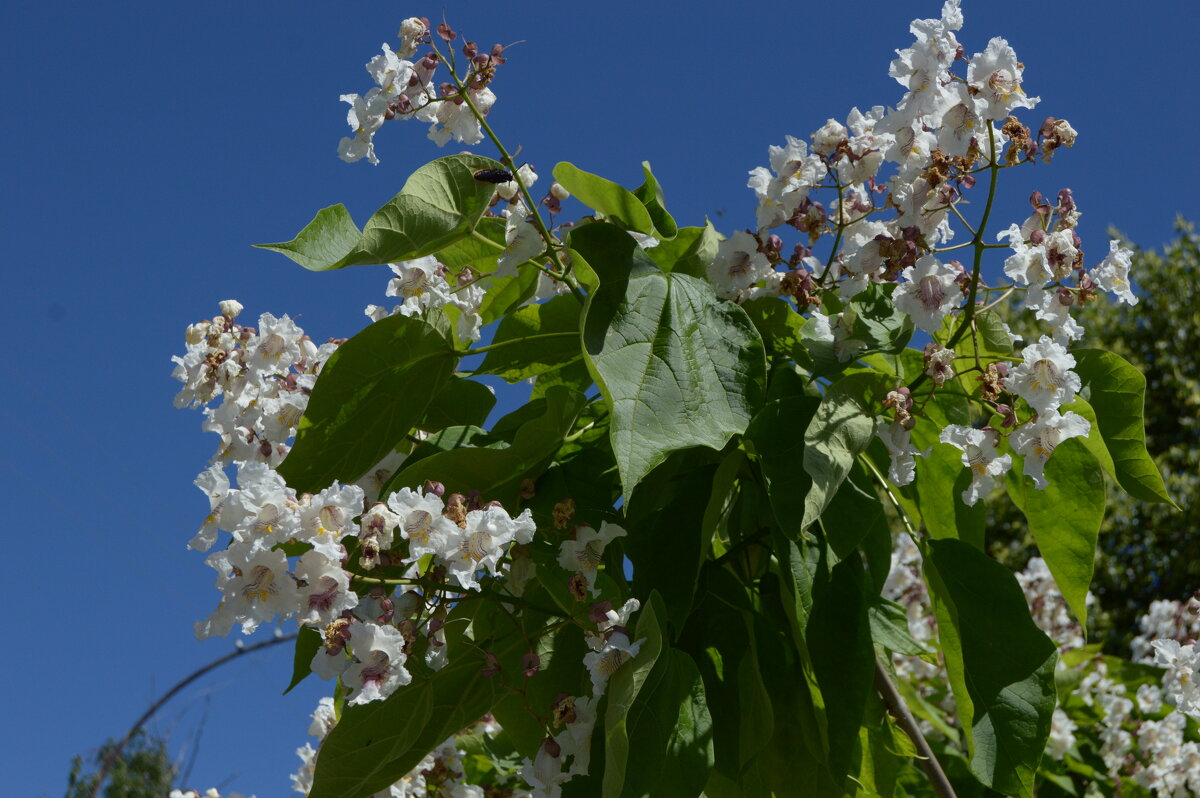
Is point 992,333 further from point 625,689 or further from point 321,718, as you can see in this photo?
point 321,718

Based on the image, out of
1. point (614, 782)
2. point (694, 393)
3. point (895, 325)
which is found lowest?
point (614, 782)

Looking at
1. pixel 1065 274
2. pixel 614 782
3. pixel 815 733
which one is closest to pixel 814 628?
pixel 815 733

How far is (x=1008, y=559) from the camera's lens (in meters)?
6.79

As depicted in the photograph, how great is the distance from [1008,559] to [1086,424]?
20.5 feet

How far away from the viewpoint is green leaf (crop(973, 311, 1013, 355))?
108cm

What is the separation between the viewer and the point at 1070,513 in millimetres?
1116

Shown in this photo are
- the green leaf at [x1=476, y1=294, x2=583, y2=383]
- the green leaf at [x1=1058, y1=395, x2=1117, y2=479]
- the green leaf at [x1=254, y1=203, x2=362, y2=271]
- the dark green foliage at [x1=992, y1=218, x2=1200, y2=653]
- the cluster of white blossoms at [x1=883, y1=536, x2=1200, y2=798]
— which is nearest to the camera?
the green leaf at [x1=254, y1=203, x2=362, y2=271]

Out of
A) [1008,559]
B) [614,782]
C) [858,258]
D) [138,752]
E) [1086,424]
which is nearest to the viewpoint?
[614,782]

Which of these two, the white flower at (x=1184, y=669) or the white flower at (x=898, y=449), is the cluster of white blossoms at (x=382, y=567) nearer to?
the white flower at (x=898, y=449)

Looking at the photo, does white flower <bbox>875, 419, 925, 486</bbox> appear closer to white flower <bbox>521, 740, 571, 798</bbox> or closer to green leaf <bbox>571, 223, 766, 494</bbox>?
green leaf <bbox>571, 223, 766, 494</bbox>

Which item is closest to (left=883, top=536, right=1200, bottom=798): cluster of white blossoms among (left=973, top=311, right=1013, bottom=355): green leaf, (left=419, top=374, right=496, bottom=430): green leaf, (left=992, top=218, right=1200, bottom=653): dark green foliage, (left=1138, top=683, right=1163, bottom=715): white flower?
(left=1138, top=683, right=1163, bottom=715): white flower

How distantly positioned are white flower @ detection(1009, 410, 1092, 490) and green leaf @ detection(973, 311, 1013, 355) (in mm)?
→ 107

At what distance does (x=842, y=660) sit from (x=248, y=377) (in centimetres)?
72

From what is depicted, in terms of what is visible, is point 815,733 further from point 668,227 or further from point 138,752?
point 138,752
